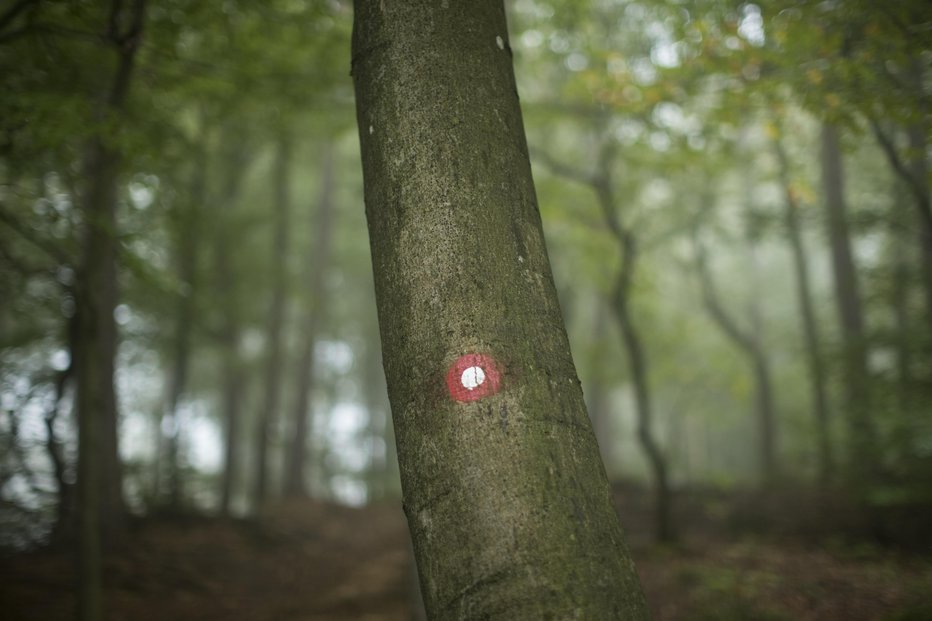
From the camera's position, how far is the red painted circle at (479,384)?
4.75ft

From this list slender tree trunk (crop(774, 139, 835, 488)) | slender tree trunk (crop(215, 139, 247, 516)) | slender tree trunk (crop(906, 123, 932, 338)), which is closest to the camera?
slender tree trunk (crop(906, 123, 932, 338))

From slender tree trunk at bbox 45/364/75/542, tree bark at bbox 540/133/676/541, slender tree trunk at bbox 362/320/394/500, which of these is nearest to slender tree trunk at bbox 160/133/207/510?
slender tree trunk at bbox 45/364/75/542

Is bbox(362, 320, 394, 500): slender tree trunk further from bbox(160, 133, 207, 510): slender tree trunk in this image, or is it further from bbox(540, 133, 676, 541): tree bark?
bbox(540, 133, 676, 541): tree bark

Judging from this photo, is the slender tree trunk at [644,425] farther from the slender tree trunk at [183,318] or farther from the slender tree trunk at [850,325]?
the slender tree trunk at [183,318]

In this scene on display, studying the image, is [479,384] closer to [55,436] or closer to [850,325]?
[55,436]

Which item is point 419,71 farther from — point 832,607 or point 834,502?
point 834,502

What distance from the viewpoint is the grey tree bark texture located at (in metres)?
1.36

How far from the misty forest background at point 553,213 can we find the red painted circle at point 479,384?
3185 millimetres

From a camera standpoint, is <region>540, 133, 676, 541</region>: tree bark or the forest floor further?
<region>540, 133, 676, 541</region>: tree bark

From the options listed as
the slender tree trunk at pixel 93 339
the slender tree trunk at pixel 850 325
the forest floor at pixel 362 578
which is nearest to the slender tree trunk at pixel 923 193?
the slender tree trunk at pixel 850 325

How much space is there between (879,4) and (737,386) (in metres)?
7.79

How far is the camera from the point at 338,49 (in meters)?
6.43

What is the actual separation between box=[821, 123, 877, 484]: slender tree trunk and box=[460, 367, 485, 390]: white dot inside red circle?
7.22 metres

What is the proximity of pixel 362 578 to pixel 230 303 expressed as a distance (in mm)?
5976
